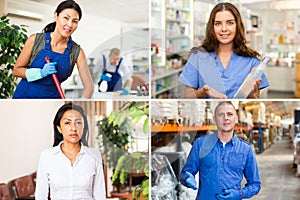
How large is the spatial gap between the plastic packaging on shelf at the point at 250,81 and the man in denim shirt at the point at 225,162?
7cm

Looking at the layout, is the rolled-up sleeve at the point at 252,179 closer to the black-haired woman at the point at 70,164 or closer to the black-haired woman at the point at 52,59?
the black-haired woman at the point at 70,164

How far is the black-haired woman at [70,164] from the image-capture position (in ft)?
9.32

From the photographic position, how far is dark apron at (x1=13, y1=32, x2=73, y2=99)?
2826 millimetres

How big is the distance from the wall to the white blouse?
0.20ft

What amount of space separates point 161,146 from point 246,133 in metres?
0.41

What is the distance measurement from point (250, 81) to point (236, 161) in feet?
1.25

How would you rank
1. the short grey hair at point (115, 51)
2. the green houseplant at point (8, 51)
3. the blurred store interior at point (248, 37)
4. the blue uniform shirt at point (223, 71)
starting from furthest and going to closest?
the green houseplant at point (8, 51) → the short grey hair at point (115, 51) → the blue uniform shirt at point (223, 71) → the blurred store interior at point (248, 37)

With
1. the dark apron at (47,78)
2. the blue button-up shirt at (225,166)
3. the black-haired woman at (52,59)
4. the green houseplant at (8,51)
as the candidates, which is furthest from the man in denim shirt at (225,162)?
the green houseplant at (8,51)

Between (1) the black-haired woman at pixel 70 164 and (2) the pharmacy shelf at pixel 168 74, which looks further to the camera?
(1) the black-haired woman at pixel 70 164

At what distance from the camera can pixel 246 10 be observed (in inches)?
103

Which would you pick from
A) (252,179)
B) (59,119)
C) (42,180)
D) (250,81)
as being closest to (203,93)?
(250,81)

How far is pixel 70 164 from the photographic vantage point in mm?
2865

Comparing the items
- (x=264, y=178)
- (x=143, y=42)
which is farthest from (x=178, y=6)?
(x=264, y=178)

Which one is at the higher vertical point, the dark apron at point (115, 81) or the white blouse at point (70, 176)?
the dark apron at point (115, 81)
